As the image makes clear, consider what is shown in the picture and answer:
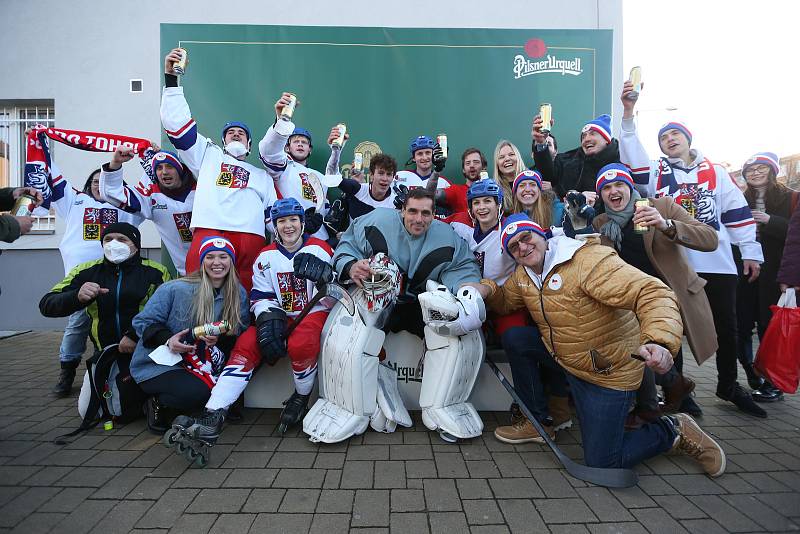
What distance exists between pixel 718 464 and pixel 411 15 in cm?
652

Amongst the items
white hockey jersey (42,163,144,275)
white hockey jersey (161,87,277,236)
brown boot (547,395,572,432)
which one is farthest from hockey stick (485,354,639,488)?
white hockey jersey (42,163,144,275)

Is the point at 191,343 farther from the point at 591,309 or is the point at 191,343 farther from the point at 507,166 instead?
the point at 507,166

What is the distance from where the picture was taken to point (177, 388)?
2.92m

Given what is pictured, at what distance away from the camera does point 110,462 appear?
256cm

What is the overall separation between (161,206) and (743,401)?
17.7 ft

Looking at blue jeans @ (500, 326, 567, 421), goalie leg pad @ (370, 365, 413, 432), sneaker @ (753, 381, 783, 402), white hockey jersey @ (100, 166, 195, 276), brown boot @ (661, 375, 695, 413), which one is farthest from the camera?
white hockey jersey @ (100, 166, 195, 276)

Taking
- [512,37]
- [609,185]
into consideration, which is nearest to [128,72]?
[512,37]

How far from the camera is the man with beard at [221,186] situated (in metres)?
3.51

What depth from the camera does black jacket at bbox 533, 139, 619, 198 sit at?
12.2ft

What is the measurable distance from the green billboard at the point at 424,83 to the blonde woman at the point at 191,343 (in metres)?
2.48

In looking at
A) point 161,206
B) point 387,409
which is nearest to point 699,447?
point 387,409

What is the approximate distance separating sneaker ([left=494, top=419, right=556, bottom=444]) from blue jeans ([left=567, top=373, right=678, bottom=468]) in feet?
1.38

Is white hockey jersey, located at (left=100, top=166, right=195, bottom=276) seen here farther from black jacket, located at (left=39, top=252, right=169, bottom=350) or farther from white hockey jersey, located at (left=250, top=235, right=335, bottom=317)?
white hockey jersey, located at (left=250, top=235, right=335, bottom=317)

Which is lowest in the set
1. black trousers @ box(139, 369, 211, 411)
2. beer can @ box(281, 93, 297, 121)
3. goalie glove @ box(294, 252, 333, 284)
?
black trousers @ box(139, 369, 211, 411)
